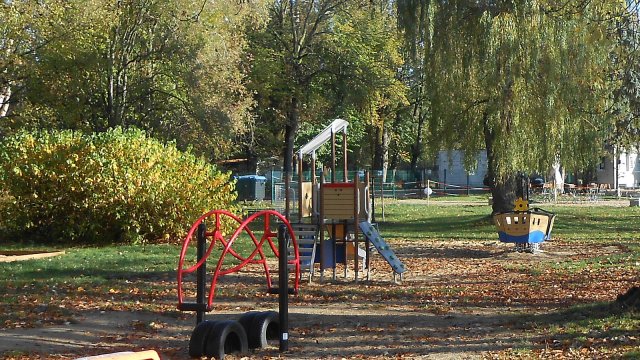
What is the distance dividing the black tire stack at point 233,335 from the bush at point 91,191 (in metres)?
14.3

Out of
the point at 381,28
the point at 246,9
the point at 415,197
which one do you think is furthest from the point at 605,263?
the point at 415,197

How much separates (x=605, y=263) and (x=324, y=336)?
9.63m

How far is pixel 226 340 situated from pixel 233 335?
0.10 meters

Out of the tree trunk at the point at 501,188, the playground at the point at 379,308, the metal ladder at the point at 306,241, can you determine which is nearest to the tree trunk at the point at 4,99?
the playground at the point at 379,308

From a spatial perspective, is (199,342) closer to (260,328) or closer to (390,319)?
(260,328)

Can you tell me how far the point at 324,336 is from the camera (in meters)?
10.6

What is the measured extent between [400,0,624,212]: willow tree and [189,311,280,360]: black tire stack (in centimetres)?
1482

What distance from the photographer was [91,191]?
2369 centimetres

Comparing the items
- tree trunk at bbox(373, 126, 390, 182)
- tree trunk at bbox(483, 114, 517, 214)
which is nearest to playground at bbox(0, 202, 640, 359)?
tree trunk at bbox(483, 114, 517, 214)

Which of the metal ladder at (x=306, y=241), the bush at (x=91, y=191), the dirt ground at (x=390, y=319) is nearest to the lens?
the dirt ground at (x=390, y=319)

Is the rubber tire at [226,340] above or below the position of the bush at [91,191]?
below

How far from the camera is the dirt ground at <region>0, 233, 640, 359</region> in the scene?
9.56m

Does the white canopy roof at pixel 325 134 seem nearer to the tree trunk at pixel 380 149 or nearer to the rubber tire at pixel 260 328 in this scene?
the rubber tire at pixel 260 328

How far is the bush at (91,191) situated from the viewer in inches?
936
